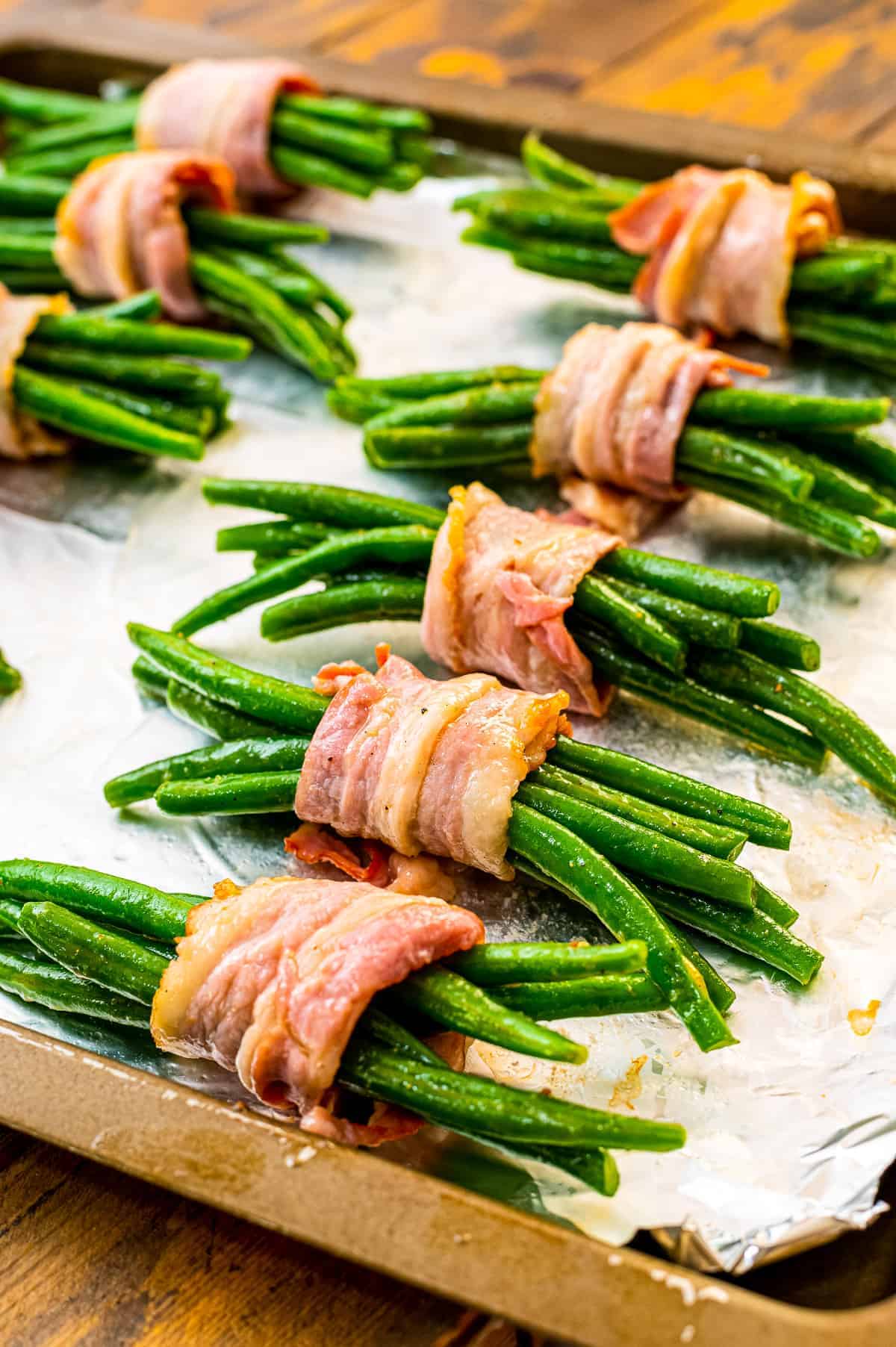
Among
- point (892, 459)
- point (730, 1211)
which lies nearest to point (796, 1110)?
point (730, 1211)

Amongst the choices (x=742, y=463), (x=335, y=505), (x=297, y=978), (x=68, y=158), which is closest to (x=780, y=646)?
(x=742, y=463)

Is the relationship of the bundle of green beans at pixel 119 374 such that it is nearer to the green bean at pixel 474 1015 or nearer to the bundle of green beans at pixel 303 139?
the bundle of green beans at pixel 303 139

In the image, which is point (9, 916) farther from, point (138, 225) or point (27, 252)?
point (27, 252)

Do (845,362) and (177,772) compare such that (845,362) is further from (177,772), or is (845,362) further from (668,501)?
(177,772)

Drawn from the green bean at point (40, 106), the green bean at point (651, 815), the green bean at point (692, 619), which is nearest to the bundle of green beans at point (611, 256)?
the green bean at point (692, 619)

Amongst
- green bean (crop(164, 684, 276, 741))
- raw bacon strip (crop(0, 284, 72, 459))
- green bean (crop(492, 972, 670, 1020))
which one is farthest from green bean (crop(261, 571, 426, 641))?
A: raw bacon strip (crop(0, 284, 72, 459))
